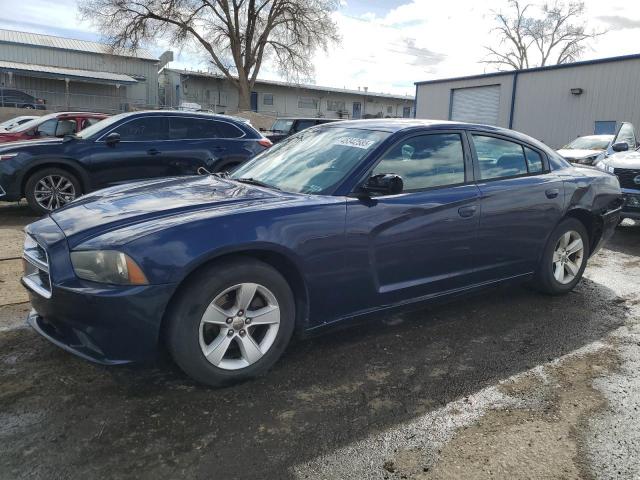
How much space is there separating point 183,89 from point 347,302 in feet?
130

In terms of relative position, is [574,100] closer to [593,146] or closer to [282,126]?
[593,146]

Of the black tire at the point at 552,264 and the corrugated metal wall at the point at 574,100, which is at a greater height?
the corrugated metal wall at the point at 574,100

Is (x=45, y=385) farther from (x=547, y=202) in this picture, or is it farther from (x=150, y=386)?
(x=547, y=202)

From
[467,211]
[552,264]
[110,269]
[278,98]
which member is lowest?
[552,264]

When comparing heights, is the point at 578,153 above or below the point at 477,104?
below

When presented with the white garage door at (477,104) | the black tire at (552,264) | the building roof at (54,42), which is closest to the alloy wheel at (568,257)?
the black tire at (552,264)

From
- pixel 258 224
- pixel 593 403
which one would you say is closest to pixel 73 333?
pixel 258 224

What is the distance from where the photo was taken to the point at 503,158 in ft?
14.0

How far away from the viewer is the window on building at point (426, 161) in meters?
3.62

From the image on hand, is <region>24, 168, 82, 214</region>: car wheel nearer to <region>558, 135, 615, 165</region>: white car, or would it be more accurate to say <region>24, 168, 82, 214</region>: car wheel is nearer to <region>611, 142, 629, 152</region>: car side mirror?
<region>611, 142, 629, 152</region>: car side mirror

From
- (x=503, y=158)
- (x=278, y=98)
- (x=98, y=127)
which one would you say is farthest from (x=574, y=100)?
(x=278, y=98)

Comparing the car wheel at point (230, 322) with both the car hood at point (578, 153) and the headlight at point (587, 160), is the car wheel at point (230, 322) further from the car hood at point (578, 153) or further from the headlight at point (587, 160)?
the car hood at point (578, 153)

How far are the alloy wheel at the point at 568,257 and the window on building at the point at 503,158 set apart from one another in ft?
2.33

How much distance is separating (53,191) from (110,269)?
19.4 ft
